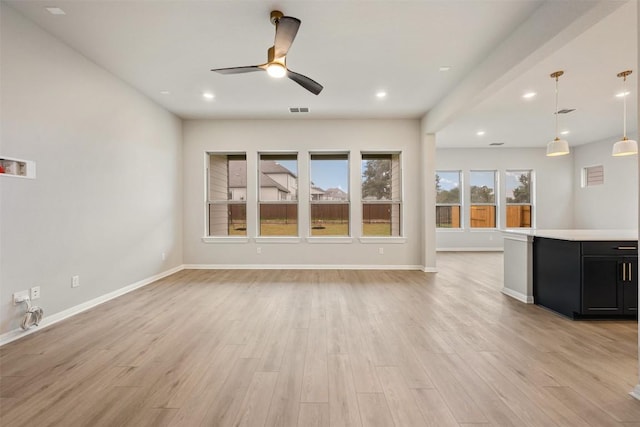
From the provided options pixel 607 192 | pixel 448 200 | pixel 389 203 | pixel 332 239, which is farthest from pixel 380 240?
pixel 607 192

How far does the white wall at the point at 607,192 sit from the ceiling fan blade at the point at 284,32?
8.67m

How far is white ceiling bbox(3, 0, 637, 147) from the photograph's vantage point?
2.64 meters

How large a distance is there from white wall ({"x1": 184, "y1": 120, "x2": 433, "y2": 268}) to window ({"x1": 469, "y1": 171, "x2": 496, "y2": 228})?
12.7ft

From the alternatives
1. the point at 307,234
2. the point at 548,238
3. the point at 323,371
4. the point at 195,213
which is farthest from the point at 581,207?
the point at 195,213

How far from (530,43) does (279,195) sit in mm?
4533

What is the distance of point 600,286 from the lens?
3.12 m

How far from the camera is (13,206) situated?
2.68 metres

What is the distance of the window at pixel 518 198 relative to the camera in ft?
28.4

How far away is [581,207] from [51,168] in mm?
11510

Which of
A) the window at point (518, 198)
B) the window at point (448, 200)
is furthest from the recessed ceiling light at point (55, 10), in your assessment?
the window at point (518, 198)

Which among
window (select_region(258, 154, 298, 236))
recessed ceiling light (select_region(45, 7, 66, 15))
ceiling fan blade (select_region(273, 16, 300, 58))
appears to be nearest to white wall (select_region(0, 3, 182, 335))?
recessed ceiling light (select_region(45, 7, 66, 15))

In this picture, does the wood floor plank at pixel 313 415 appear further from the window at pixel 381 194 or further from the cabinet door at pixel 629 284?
the window at pixel 381 194

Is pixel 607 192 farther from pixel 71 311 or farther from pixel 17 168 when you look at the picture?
pixel 17 168

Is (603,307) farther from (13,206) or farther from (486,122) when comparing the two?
(13,206)
